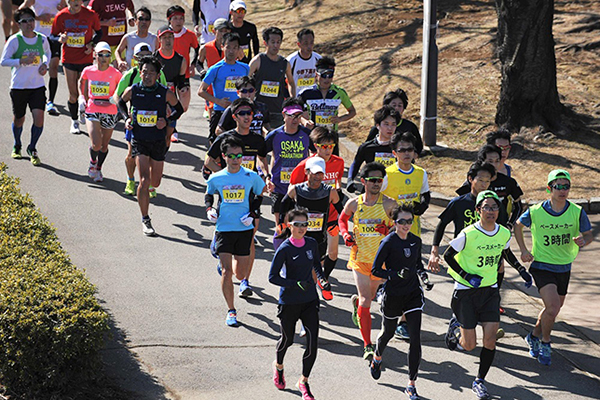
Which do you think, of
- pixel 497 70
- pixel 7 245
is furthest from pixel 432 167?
pixel 7 245

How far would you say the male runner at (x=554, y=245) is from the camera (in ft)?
29.3

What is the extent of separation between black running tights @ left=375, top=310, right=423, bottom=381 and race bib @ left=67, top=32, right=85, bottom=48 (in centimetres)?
823

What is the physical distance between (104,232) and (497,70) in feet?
27.2

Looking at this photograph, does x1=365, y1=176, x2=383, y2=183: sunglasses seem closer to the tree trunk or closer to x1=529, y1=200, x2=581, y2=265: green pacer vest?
x1=529, y1=200, x2=581, y2=265: green pacer vest

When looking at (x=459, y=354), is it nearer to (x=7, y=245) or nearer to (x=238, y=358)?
(x=238, y=358)

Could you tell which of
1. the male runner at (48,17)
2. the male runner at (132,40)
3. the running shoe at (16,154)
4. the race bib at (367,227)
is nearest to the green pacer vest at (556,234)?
the race bib at (367,227)

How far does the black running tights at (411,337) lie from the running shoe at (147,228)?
4128mm

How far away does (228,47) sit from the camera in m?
12.4

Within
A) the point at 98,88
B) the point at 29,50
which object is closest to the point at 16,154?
the point at 29,50

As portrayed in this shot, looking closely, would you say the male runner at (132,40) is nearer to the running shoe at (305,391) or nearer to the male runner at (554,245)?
the male runner at (554,245)

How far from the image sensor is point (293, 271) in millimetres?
8023

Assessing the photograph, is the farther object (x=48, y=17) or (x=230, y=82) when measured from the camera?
(x=48, y=17)

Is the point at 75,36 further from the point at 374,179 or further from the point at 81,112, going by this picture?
the point at 374,179

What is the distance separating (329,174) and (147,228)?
9.02ft
